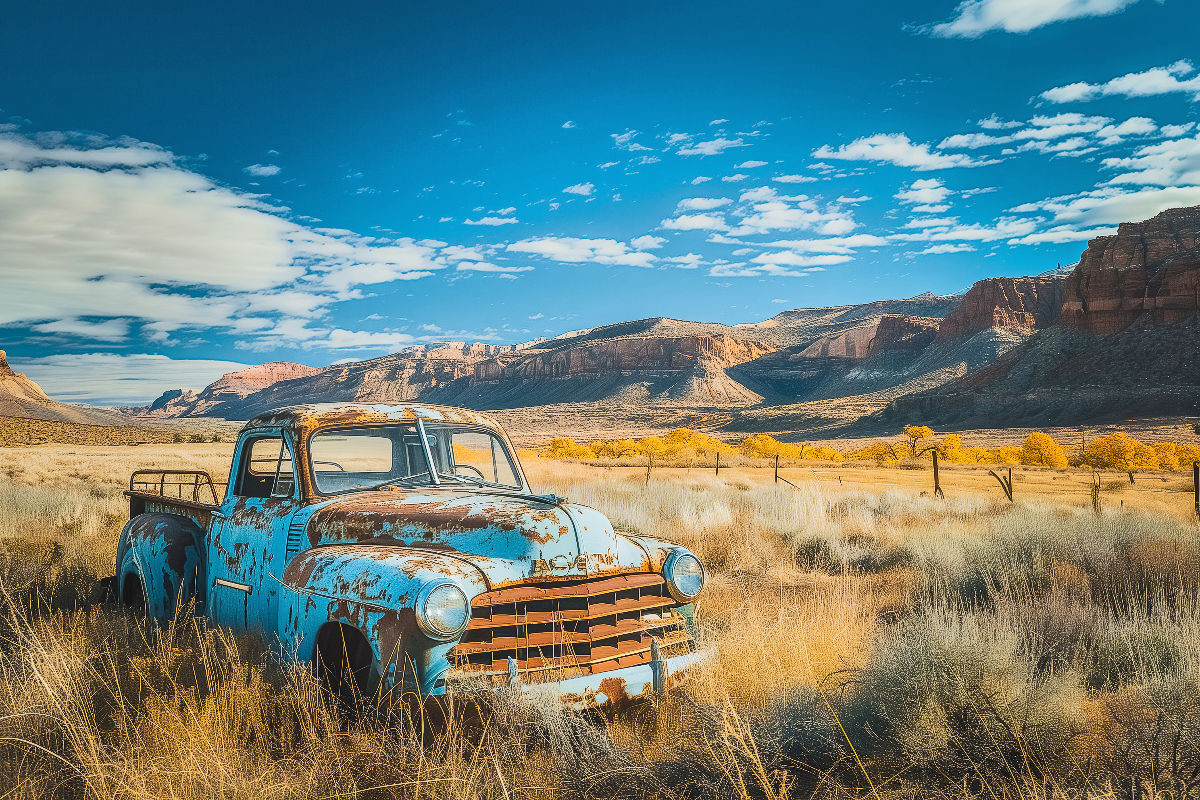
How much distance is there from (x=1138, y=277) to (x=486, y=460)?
94.7m

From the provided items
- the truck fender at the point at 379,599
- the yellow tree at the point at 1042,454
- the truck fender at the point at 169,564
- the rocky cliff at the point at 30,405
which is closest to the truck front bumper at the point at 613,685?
the truck fender at the point at 379,599

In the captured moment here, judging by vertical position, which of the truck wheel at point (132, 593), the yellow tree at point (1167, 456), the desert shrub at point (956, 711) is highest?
the truck wheel at point (132, 593)

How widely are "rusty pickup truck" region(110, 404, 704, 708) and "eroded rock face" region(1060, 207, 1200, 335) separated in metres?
86.4

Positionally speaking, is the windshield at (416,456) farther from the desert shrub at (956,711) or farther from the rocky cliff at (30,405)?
the rocky cliff at (30,405)

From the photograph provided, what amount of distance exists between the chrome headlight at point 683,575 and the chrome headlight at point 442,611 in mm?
1261

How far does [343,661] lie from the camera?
11.7ft

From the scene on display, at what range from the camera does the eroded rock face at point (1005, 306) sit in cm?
11144

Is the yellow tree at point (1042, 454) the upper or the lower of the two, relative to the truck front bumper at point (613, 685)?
lower

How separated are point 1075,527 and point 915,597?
13.8ft

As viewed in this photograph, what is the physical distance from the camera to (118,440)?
5456 cm

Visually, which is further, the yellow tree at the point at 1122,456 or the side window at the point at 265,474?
the yellow tree at the point at 1122,456

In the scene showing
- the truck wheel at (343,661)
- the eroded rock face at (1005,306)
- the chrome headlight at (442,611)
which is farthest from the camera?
the eroded rock face at (1005,306)

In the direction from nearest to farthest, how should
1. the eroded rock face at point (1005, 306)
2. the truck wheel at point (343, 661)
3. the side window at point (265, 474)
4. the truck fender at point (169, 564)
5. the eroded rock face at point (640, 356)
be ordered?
the truck wheel at point (343, 661) → the side window at point (265, 474) → the truck fender at point (169, 564) → the eroded rock face at point (1005, 306) → the eroded rock face at point (640, 356)

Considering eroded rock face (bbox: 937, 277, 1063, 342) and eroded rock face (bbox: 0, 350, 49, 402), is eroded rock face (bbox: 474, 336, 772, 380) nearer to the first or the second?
eroded rock face (bbox: 937, 277, 1063, 342)
